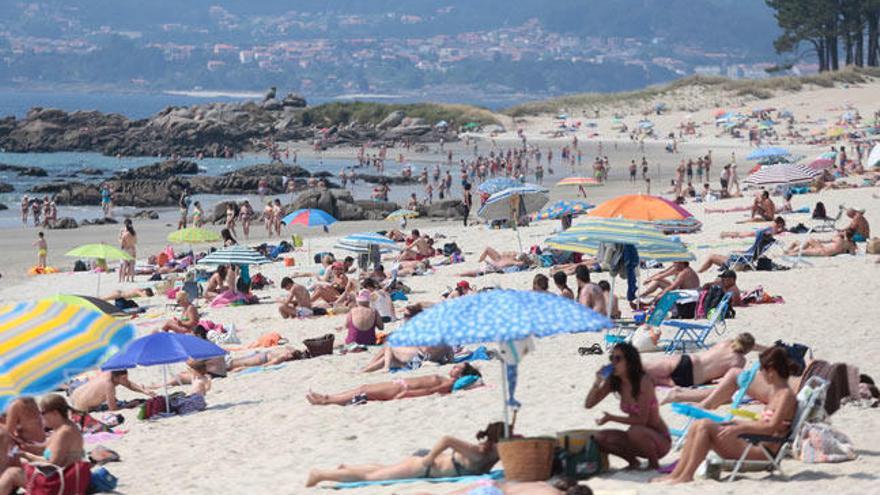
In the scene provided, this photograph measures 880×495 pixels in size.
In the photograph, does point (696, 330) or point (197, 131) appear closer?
point (696, 330)

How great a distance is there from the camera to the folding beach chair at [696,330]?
11.7 meters

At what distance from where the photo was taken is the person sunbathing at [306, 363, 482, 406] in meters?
10.8

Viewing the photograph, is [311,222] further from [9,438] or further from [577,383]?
[9,438]

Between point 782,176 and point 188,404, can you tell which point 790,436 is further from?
point 782,176

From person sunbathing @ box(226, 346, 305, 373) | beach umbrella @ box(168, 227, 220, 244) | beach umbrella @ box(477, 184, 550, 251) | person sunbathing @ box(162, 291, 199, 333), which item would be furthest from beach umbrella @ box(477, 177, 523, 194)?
person sunbathing @ box(226, 346, 305, 373)

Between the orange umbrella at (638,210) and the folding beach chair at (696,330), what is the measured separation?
1923 mm

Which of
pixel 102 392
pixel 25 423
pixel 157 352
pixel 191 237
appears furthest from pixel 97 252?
pixel 25 423

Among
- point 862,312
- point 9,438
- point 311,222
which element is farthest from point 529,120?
point 9,438

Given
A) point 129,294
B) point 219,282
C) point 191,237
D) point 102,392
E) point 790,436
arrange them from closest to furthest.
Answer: point 790,436, point 102,392, point 219,282, point 129,294, point 191,237

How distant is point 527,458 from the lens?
7.64 meters

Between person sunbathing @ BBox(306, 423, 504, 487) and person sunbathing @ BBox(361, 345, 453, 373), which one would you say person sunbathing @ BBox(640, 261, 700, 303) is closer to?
person sunbathing @ BBox(361, 345, 453, 373)

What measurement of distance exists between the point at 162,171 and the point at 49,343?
44.3m

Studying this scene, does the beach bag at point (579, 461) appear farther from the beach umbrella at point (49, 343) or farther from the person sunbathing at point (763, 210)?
the person sunbathing at point (763, 210)

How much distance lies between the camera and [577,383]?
1086 cm
